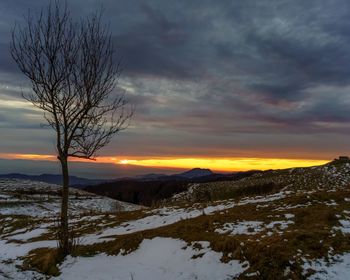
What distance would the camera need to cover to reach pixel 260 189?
126ft

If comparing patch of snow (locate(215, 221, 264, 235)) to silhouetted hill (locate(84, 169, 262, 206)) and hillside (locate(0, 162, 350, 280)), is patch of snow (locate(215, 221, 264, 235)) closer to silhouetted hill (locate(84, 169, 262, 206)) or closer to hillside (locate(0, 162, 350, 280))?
hillside (locate(0, 162, 350, 280))

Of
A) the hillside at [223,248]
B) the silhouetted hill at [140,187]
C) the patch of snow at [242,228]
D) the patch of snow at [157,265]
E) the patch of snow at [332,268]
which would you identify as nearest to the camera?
the patch of snow at [332,268]

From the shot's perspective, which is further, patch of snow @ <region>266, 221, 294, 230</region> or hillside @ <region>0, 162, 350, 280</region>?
patch of snow @ <region>266, 221, 294, 230</region>

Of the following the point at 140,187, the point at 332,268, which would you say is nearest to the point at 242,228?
the point at 332,268

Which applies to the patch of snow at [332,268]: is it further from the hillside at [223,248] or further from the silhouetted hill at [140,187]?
the silhouetted hill at [140,187]

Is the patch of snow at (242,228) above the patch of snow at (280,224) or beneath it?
beneath

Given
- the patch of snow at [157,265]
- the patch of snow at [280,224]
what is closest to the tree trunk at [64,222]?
the patch of snow at [157,265]

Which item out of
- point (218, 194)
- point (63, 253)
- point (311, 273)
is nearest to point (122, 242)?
point (63, 253)

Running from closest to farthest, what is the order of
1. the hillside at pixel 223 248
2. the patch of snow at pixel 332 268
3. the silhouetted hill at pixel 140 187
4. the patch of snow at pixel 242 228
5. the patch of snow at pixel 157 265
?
the patch of snow at pixel 332 268 → the hillside at pixel 223 248 → the patch of snow at pixel 157 265 → the patch of snow at pixel 242 228 → the silhouetted hill at pixel 140 187

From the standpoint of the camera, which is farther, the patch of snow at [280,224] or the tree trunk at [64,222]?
the tree trunk at [64,222]

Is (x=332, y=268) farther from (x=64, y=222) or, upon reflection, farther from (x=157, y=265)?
(x=64, y=222)

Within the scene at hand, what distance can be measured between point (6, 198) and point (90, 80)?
145ft

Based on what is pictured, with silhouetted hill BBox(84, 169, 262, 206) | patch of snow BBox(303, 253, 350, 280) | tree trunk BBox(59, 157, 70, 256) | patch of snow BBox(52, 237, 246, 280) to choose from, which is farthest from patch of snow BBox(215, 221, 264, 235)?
silhouetted hill BBox(84, 169, 262, 206)

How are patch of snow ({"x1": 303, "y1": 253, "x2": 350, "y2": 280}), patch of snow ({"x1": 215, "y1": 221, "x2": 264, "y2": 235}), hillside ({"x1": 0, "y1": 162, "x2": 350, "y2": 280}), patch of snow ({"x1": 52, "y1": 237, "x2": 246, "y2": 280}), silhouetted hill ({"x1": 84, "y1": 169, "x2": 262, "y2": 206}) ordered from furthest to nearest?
silhouetted hill ({"x1": 84, "y1": 169, "x2": 262, "y2": 206}) < patch of snow ({"x1": 215, "y1": 221, "x2": 264, "y2": 235}) < patch of snow ({"x1": 52, "y1": 237, "x2": 246, "y2": 280}) < hillside ({"x1": 0, "y1": 162, "x2": 350, "y2": 280}) < patch of snow ({"x1": 303, "y1": 253, "x2": 350, "y2": 280})
